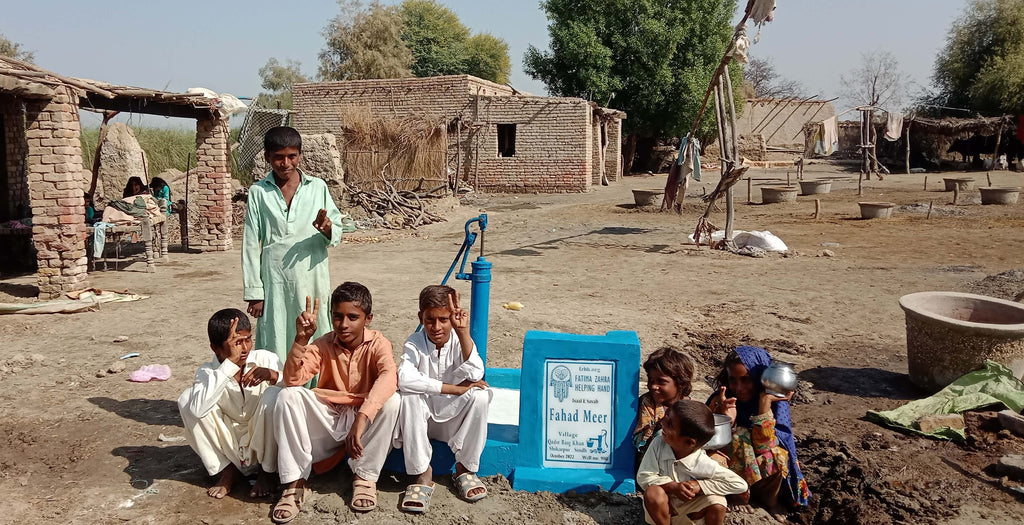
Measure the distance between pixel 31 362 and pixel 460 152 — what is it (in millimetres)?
17153

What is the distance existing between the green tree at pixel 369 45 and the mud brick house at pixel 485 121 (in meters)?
14.8

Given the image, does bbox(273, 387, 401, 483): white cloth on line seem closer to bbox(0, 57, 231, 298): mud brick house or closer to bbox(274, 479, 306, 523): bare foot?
bbox(274, 479, 306, 523): bare foot

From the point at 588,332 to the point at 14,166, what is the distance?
8740 mm

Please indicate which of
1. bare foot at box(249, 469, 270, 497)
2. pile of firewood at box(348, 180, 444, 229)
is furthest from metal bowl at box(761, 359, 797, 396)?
pile of firewood at box(348, 180, 444, 229)

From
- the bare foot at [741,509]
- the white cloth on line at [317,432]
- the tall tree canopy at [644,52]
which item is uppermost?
the tall tree canopy at [644,52]

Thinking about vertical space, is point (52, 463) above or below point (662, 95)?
below

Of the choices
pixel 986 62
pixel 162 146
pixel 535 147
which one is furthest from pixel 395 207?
pixel 986 62

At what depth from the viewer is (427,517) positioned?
3.09 meters

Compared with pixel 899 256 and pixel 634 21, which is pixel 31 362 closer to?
pixel 899 256

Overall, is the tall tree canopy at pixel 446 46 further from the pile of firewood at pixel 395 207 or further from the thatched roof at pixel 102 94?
the thatched roof at pixel 102 94

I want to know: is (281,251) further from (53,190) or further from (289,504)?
(53,190)

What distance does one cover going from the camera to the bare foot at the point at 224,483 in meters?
3.23

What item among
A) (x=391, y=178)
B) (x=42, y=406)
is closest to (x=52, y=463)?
(x=42, y=406)

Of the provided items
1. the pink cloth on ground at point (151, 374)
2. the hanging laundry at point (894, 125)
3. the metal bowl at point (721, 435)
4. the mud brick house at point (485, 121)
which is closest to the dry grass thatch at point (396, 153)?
the mud brick house at point (485, 121)
